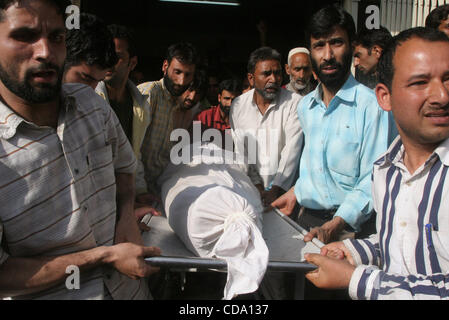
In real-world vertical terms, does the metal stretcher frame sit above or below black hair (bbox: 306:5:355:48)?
below

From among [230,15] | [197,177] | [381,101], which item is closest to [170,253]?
[197,177]

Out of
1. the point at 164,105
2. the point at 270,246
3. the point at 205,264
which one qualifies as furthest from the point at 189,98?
the point at 205,264

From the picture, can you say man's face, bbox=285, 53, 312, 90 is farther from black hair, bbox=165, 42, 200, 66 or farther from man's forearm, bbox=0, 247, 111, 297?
man's forearm, bbox=0, 247, 111, 297

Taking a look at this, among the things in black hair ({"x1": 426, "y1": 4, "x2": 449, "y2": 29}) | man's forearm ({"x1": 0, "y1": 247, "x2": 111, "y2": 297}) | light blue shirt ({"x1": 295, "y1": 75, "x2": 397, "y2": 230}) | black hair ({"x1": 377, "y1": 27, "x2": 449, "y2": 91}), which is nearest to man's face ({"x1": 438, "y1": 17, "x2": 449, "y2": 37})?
black hair ({"x1": 426, "y1": 4, "x2": 449, "y2": 29})

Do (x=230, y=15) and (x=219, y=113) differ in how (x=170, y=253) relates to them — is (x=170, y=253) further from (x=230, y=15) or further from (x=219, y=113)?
(x=230, y=15)

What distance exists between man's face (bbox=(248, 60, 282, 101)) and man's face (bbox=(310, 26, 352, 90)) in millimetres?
879

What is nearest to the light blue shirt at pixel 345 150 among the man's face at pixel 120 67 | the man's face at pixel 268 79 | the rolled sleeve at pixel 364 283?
the rolled sleeve at pixel 364 283

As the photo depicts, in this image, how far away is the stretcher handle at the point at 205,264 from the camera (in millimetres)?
1377

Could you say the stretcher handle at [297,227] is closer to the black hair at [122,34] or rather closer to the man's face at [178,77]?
the man's face at [178,77]

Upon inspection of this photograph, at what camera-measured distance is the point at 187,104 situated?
3.31 m

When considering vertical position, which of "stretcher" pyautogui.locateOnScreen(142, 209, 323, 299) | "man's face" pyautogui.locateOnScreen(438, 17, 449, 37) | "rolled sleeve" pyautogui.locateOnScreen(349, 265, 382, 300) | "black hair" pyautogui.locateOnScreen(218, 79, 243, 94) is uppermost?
"man's face" pyautogui.locateOnScreen(438, 17, 449, 37)

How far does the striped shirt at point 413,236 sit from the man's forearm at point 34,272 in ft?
3.02

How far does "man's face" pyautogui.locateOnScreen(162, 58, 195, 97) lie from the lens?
296 centimetres
